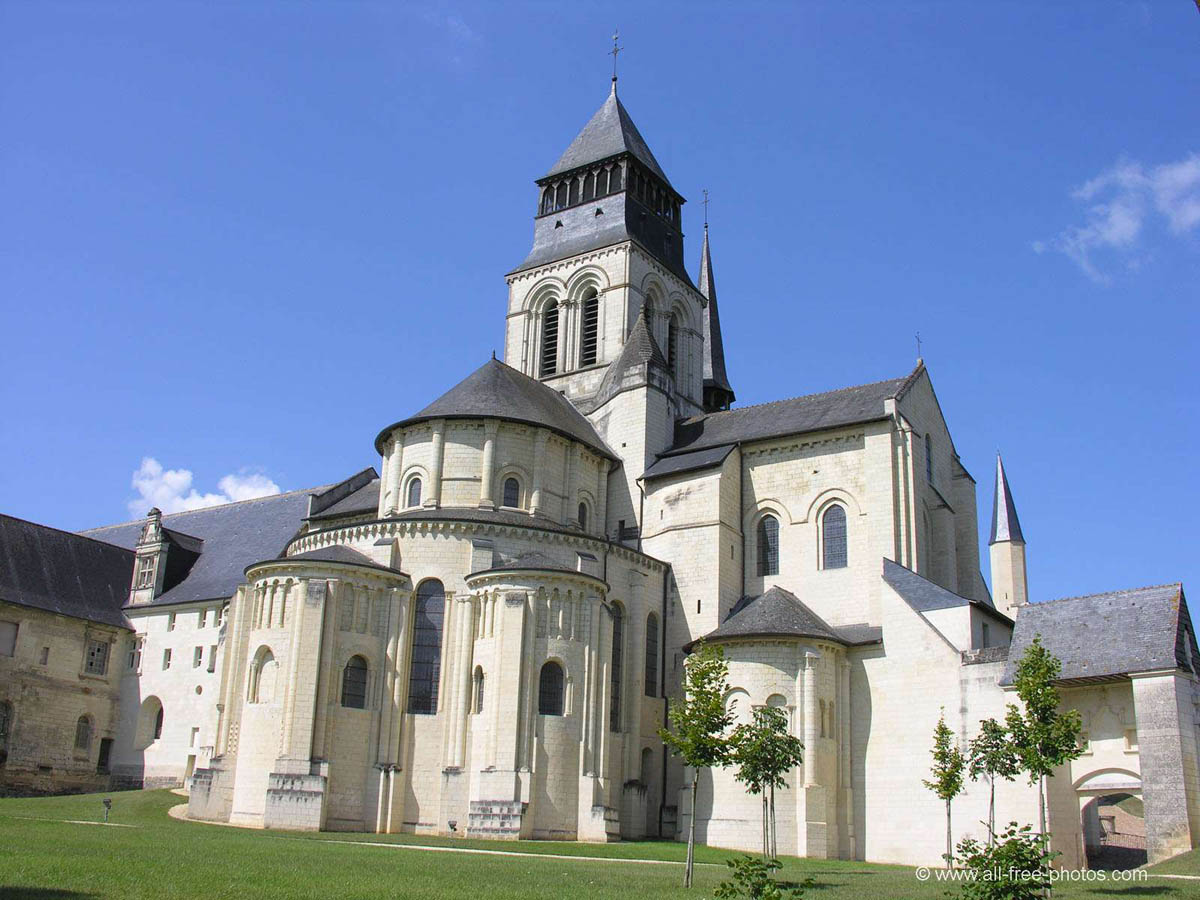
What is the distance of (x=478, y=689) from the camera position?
3253cm

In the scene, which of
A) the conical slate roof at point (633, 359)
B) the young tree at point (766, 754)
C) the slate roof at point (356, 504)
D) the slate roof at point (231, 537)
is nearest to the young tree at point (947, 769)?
the young tree at point (766, 754)

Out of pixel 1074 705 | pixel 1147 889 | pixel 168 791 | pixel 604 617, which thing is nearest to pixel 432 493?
pixel 604 617

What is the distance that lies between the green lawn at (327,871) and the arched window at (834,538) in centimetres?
1092

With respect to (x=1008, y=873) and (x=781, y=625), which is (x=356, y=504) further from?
(x=1008, y=873)

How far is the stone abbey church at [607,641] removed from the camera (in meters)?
30.1

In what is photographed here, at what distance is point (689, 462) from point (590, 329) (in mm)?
12338

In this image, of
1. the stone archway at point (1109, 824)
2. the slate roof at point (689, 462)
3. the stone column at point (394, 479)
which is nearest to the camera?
the stone archway at point (1109, 824)

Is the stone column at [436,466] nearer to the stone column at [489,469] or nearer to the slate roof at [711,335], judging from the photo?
the stone column at [489,469]

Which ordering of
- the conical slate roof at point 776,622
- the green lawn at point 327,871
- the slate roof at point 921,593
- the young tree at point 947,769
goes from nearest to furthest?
the green lawn at point 327,871 → the young tree at point 947,769 → the slate roof at point 921,593 → the conical slate roof at point 776,622

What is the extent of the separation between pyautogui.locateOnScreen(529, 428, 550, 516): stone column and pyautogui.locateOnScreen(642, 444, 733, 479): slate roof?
415 centimetres

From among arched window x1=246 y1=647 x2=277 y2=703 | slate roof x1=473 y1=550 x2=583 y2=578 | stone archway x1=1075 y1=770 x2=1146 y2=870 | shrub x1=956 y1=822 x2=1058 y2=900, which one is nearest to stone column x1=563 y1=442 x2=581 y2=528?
slate roof x1=473 y1=550 x2=583 y2=578

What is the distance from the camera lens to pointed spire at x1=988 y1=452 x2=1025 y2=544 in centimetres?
3916

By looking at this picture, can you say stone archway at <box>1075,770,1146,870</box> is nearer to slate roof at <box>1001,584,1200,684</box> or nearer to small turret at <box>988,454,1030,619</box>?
slate roof at <box>1001,584,1200,684</box>

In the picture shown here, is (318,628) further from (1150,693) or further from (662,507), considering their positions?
(1150,693)
